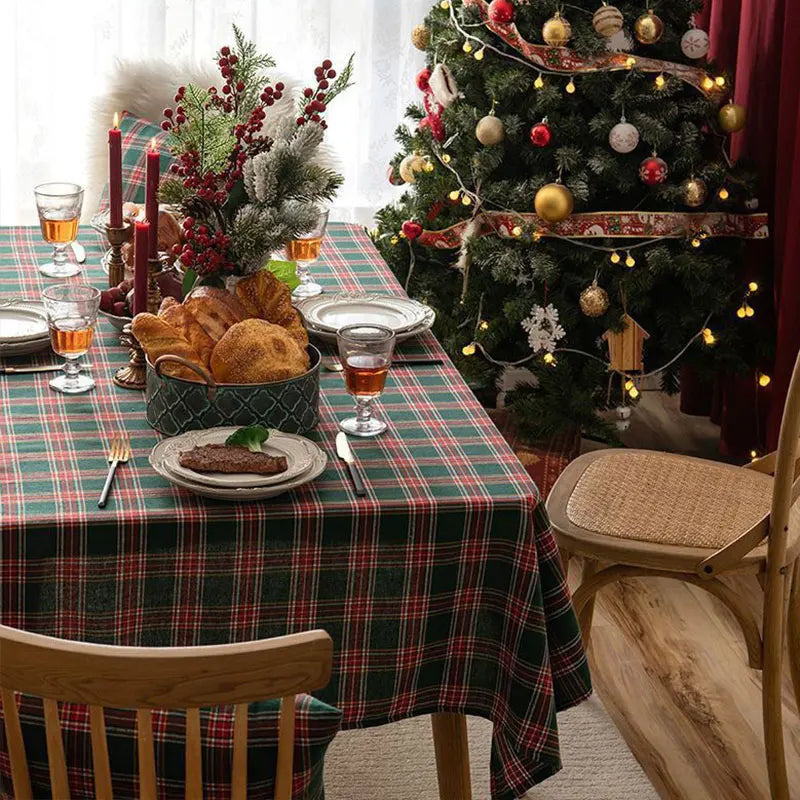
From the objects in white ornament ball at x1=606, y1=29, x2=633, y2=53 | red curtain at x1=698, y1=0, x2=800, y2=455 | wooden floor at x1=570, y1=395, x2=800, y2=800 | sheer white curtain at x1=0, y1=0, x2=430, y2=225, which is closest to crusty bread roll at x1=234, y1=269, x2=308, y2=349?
wooden floor at x1=570, y1=395, x2=800, y2=800

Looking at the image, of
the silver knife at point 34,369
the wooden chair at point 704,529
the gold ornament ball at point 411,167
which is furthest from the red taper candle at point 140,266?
the gold ornament ball at point 411,167

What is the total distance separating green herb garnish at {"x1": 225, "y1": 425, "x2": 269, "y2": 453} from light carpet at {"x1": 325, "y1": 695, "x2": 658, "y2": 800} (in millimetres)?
884

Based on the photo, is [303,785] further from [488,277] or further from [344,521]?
[488,277]

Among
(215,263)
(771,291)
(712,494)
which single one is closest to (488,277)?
(771,291)

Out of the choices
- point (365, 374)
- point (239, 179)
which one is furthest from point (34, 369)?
point (365, 374)

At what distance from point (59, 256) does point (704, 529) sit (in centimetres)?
125

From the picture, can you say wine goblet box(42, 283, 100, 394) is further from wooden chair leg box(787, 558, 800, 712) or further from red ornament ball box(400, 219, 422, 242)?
red ornament ball box(400, 219, 422, 242)

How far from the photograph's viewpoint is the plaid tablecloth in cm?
158

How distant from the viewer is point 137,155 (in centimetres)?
318

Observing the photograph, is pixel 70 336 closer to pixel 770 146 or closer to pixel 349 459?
pixel 349 459

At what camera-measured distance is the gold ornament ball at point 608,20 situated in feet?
9.75

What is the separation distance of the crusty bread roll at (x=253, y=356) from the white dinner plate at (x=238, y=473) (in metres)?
0.08

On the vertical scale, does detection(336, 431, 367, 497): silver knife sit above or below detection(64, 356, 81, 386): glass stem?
below

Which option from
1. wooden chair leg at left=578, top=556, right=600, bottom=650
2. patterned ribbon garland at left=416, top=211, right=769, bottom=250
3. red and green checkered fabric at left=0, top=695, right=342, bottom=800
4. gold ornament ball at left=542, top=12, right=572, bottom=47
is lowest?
wooden chair leg at left=578, top=556, right=600, bottom=650
